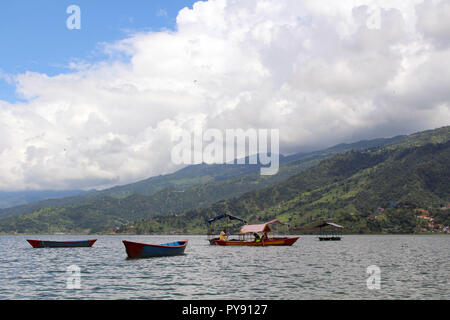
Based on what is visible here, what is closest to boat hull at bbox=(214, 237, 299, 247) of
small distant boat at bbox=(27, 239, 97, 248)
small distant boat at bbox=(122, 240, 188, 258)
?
small distant boat at bbox=(122, 240, 188, 258)

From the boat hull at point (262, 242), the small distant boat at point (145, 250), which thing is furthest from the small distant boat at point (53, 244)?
the small distant boat at point (145, 250)

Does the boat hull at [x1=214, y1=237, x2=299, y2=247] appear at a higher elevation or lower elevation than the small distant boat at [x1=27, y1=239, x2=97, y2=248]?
higher

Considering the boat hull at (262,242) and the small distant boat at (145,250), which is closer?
the small distant boat at (145,250)

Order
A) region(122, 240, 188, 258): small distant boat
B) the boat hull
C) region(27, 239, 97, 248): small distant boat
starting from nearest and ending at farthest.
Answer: region(122, 240, 188, 258): small distant boat → the boat hull → region(27, 239, 97, 248): small distant boat

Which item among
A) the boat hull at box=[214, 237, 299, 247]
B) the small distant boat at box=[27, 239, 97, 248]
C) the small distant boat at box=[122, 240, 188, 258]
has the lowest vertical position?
the small distant boat at box=[27, 239, 97, 248]

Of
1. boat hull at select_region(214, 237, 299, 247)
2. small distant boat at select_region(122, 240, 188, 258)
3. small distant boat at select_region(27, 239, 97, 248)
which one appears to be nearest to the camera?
small distant boat at select_region(122, 240, 188, 258)

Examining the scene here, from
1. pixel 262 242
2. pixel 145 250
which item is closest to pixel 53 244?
pixel 145 250

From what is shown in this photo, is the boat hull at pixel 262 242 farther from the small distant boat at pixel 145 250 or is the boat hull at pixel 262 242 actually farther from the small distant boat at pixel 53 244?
the small distant boat at pixel 53 244

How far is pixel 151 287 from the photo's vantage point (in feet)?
151

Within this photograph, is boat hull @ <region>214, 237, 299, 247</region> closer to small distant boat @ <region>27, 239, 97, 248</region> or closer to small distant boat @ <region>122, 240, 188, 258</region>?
small distant boat @ <region>122, 240, 188, 258</region>
